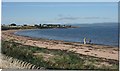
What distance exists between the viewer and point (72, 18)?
6117 millimetres

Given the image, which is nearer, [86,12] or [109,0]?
[109,0]

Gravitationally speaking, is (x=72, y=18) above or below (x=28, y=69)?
above

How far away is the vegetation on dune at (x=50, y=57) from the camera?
5.93 meters

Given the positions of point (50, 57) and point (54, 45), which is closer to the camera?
point (50, 57)

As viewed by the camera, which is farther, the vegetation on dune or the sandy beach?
the sandy beach

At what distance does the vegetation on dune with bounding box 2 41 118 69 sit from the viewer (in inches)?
233

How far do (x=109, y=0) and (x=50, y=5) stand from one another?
111 cm

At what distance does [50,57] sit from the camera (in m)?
6.17

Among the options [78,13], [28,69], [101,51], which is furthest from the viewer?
[101,51]

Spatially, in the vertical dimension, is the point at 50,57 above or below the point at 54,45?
below

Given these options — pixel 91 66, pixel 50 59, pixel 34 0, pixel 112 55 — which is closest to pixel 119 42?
pixel 112 55

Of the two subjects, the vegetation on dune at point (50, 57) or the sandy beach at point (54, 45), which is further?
the sandy beach at point (54, 45)

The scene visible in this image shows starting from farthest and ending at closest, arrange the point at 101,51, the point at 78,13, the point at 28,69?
the point at 101,51
the point at 78,13
the point at 28,69

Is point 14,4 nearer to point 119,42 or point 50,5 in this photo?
point 50,5
